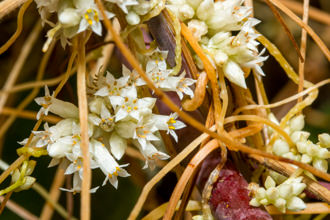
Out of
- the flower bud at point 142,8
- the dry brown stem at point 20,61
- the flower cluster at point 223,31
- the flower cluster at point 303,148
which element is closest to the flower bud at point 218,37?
the flower cluster at point 223,31

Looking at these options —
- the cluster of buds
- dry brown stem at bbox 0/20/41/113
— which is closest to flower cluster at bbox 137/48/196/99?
the cluster of buds

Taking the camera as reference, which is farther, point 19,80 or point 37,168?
point 19,80

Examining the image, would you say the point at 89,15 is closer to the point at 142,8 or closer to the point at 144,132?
the point at 142,8

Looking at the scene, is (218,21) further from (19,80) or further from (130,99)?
(19,80)

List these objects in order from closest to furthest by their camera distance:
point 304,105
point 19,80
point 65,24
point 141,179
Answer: point 65,24
point 304,105
point 141,179
point 19,80

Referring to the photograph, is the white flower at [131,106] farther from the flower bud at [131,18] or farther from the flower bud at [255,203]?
the flower bud at [255,203]

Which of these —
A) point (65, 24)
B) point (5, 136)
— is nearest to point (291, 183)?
point (65, 24)
